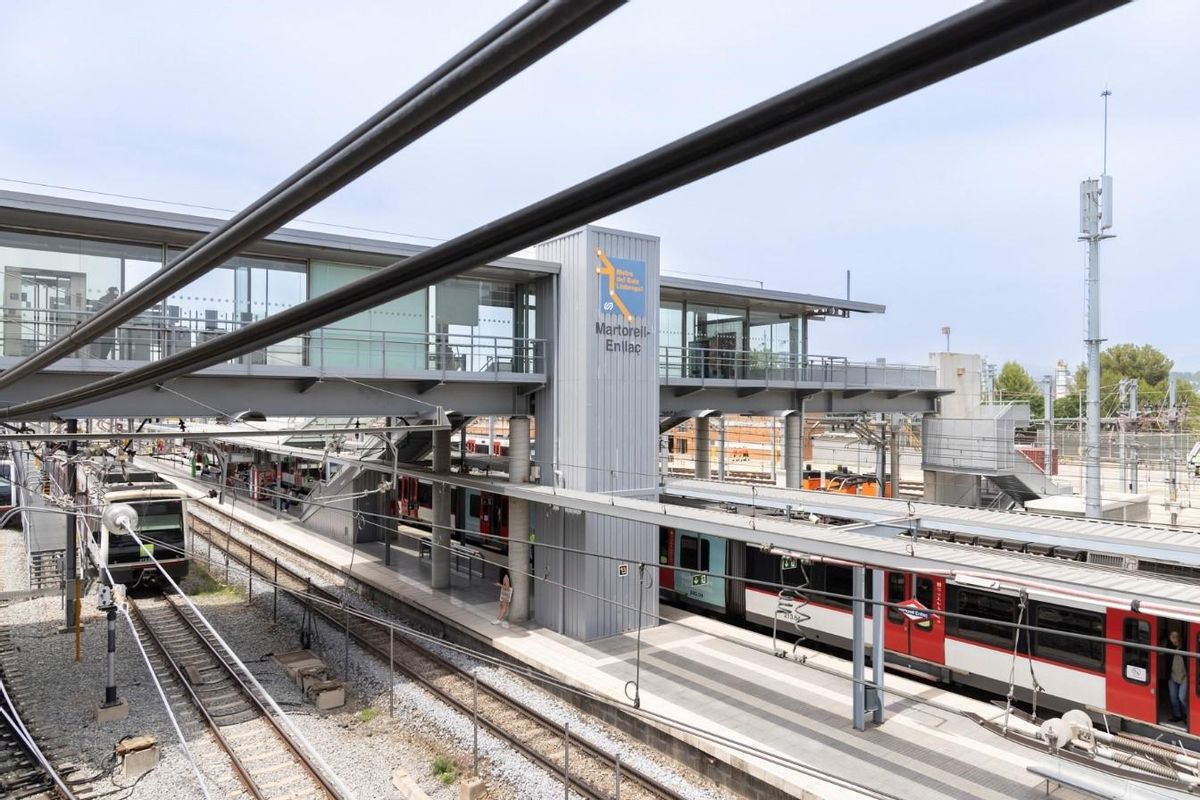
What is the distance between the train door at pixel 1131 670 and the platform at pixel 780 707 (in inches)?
51.0

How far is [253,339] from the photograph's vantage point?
8.09 ft

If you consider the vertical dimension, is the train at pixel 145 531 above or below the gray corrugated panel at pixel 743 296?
below

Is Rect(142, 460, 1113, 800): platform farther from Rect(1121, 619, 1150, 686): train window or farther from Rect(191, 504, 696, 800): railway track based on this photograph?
Rect(1121, 619, 1150, 686): train window

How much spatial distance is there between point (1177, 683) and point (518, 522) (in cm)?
1057

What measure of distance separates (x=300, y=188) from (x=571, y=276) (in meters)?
13.3

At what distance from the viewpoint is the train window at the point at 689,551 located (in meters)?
15.8

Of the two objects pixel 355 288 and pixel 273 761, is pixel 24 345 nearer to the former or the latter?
pixel 273 761

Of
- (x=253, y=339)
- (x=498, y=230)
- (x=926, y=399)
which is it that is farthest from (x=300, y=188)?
(x=926, y=399)

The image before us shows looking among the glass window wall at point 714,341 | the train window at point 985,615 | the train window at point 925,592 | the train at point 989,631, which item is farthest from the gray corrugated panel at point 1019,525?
the glass window wall at point 714,341

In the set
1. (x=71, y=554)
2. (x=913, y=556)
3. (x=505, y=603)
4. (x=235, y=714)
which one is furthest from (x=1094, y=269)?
(x=71, y=554)

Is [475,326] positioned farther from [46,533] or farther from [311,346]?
[46,533]

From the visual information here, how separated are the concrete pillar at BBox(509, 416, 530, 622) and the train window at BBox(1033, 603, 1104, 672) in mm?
8784

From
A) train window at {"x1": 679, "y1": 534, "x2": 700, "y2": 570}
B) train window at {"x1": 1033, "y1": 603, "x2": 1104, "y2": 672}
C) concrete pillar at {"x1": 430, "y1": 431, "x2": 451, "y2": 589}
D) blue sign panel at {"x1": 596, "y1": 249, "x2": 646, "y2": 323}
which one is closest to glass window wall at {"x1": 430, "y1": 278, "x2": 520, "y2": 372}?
blue sign panel at {"x1": 596, "y1": 249, "x2": 646, "y2": 323}

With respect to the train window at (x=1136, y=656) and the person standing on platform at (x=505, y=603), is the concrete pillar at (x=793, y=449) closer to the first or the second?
the person standing on platform at (x=505, y=603)
